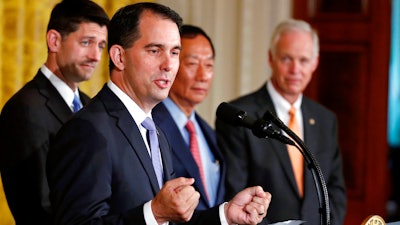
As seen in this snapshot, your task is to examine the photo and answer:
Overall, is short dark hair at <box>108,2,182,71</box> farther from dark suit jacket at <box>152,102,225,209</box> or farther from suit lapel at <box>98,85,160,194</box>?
dark suit jacket at <box>152,102,225,209</box>

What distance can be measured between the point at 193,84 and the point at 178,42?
0.91m

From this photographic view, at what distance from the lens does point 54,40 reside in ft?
8.77

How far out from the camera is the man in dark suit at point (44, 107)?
8.17ft

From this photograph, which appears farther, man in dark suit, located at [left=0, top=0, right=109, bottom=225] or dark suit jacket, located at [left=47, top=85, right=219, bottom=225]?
man in dark suit, located at [left=0, top=0, right=109, bottom=225]

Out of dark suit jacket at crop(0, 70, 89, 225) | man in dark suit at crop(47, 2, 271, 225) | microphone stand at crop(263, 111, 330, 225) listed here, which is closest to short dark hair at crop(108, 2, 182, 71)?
man in dark suit at crop(47, 2, 271, 225)

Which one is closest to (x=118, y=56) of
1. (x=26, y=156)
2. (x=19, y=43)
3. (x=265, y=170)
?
(x=26, y=156)

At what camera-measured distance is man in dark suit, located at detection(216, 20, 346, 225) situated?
2979 mm

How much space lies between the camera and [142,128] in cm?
208

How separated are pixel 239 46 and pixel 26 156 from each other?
102 inches

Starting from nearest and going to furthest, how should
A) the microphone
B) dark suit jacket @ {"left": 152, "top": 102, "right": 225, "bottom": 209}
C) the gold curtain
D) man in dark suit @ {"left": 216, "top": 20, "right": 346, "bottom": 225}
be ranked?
1. the microphone
2. dark suit jacket @ {"left": 152, "top": 102, "right": 225, "bottom": 209}
3. man in dark suit @ {"left": 216, "top": 20, "right": 346, "bottom": 225}
4. the gold curtain

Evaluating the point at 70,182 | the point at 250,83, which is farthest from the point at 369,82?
the point at 70,182

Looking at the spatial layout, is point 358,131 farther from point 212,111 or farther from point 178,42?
point 178,42

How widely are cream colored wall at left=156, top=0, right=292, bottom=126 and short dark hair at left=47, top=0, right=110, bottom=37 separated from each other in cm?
215

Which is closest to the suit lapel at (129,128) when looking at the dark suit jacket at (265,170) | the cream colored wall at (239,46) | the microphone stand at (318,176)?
the microphone stand at (318,176)
